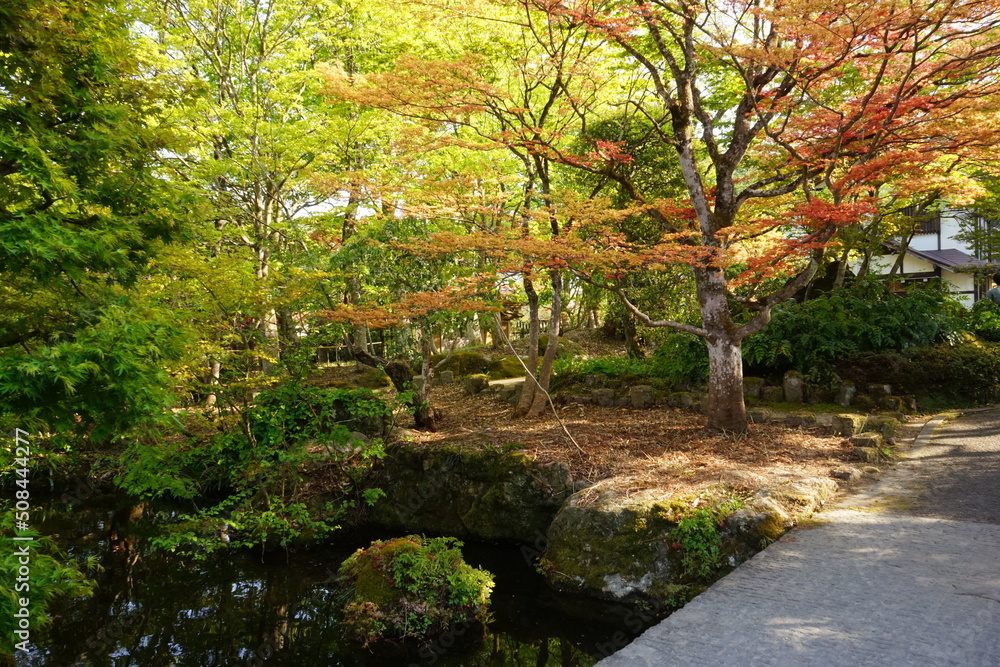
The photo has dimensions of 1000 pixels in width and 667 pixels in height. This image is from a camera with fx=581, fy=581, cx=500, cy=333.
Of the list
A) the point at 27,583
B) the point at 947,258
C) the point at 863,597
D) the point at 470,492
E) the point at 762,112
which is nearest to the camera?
the point at 27,583

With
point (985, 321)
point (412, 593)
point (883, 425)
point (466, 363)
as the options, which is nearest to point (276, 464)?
point (412, 593)

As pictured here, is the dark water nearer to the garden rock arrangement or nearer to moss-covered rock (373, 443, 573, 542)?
the garden rock arrangement

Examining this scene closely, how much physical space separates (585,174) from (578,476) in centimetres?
602

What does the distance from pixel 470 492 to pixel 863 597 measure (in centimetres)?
453

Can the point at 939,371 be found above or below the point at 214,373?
below

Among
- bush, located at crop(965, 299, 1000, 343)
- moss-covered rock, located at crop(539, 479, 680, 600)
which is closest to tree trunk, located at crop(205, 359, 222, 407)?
moss-covered rock, located at crop(539, 479, 680, 600)

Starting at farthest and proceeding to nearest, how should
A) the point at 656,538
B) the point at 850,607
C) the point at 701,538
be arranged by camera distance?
1. the point at 656,538
2. the point at 701,538
3. the point at 850,607

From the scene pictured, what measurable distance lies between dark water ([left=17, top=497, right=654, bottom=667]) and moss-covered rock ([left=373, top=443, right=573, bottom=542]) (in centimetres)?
36

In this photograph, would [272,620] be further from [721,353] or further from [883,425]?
[883,425]

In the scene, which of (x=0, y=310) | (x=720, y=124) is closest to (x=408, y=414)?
(x=0, y=310)

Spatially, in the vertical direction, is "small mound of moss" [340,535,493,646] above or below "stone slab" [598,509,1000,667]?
below

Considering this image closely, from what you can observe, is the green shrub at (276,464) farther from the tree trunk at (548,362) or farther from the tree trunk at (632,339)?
the tree trunk at (632,339)

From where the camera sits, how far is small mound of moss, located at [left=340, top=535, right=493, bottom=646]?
5.00 meters

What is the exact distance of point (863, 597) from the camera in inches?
149
